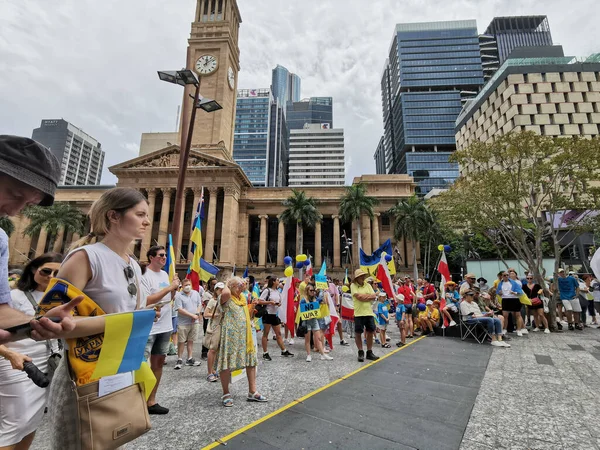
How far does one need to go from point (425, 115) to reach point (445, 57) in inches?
944

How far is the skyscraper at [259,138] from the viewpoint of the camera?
118500 millimetres

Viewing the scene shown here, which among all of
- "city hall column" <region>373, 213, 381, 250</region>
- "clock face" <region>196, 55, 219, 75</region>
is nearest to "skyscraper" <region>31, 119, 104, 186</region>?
"clock face" <region>196, 55, 219, 75</region>

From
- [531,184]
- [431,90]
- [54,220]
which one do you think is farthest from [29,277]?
[431,90]

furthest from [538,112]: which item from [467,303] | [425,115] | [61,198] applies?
[61,198]

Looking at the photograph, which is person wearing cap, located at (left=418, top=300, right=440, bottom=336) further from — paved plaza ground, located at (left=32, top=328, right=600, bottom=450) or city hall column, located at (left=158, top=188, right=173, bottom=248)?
city hall column, located at (left=158, top=188, right=173, bottom=248)

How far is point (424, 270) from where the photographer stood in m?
37.7

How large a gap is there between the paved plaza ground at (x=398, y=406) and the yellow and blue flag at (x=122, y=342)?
2128mm

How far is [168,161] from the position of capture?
36531 mm

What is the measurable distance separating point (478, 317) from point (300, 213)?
89.9ft

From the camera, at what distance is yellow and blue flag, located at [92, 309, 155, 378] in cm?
147

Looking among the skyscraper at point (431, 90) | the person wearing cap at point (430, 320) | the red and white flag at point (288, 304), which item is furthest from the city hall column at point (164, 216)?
the skyscraper at point (431, 90)

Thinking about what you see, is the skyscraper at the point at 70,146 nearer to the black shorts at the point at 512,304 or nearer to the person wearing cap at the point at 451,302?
the person wearing cap at the point at 451,302

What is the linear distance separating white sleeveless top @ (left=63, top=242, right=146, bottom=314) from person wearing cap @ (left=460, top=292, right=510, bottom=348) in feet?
30.8

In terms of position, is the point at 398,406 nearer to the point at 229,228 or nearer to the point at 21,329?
the point at 21,329
